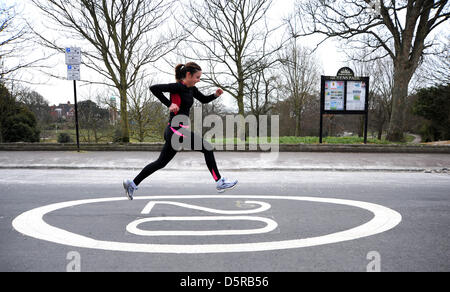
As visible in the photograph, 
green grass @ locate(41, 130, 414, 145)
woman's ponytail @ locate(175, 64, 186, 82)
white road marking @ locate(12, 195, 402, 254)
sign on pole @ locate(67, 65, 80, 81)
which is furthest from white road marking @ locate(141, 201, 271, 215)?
sign on pole @ locate(67, 65, 80, 81)

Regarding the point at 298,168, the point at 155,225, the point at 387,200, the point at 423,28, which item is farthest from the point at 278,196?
the point at 423,28

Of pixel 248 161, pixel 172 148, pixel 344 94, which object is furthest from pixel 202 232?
pixel 344 94

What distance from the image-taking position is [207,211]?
4039 millimetres

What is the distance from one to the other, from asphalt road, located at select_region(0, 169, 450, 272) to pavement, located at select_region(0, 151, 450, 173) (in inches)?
51.6

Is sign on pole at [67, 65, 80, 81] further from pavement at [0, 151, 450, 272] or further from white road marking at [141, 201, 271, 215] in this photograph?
white road marking at [141, 201, 271, 215]

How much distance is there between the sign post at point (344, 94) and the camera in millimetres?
11352

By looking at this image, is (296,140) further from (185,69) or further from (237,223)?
Result: (237,223)

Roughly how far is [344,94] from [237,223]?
9770mm

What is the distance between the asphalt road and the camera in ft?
8.45

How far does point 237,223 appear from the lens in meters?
3.55

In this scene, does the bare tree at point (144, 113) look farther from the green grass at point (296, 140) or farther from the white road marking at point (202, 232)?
the white road marking at point (202, 232)

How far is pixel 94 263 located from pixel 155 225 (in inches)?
39.8

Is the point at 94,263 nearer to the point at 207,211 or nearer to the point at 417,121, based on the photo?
the point at 207,211

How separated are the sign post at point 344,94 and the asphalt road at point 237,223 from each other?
5.58m
